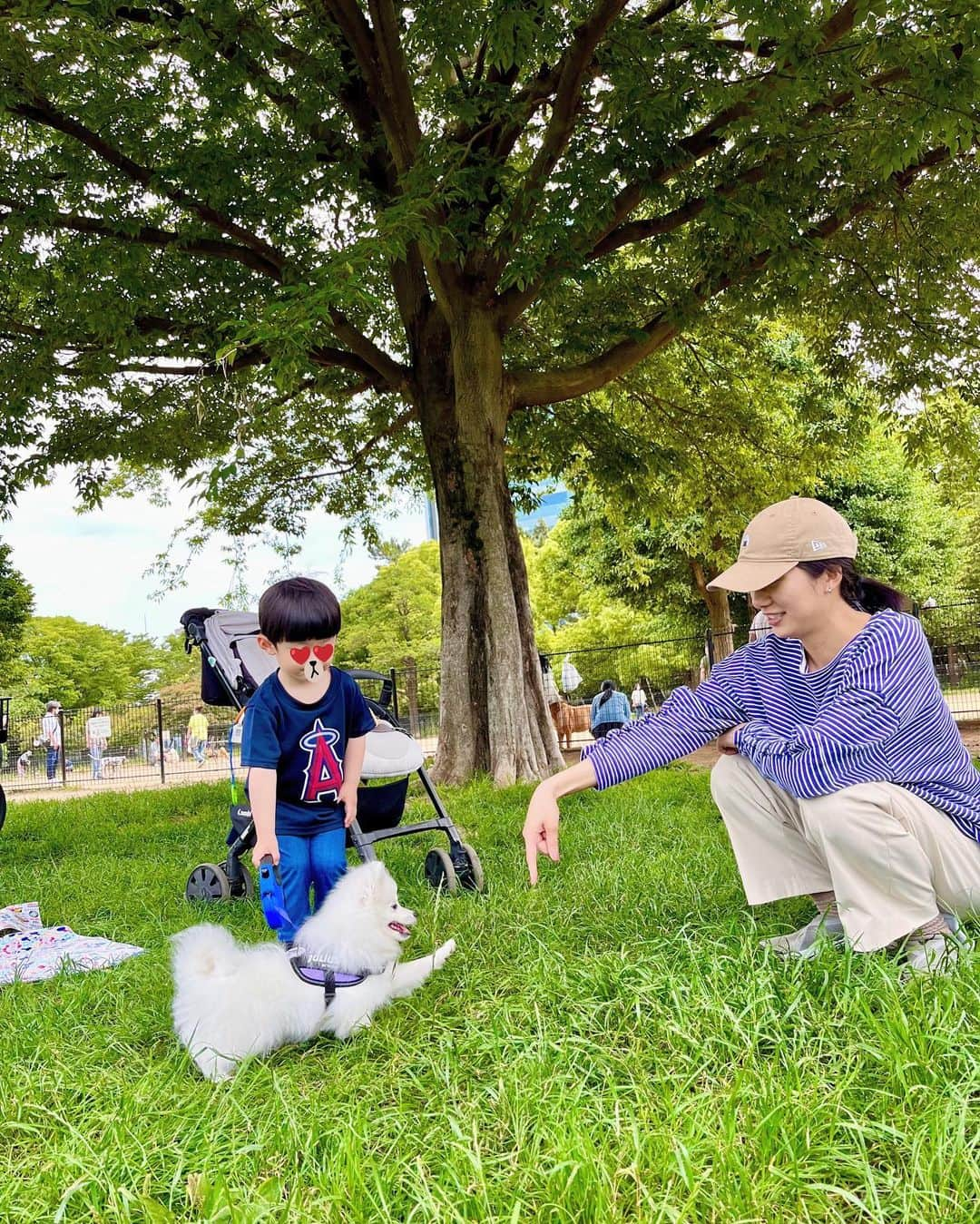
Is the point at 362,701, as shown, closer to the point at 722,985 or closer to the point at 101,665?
the point at 722,985

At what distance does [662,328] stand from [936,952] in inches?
299

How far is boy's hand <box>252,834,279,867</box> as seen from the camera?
112 inches

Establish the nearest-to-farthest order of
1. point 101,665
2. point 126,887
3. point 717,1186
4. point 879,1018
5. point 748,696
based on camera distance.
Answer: point 717,1186
point 879,1018
point 748,696
point 126,887
point 101,665

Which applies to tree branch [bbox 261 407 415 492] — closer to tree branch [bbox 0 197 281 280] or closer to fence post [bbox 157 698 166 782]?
tree branch [bbox 0 197 281 280]

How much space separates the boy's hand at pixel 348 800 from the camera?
3.38 meters

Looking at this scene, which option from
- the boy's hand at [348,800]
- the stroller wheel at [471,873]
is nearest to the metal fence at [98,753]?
the stroller wheel at [471,873]

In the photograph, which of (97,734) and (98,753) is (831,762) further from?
(97,734)

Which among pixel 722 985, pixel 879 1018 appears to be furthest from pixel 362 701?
pixel 879 1018

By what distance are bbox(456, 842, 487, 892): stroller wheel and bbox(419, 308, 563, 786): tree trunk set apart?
162 inches

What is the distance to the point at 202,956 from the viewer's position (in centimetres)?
254

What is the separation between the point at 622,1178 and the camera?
5.59 ft

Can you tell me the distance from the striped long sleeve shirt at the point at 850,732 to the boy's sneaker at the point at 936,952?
0.30 metres

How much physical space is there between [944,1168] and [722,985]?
87 centimetres

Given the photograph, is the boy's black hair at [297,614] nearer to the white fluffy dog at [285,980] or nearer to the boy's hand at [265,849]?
the boy's hand at [265,849]
